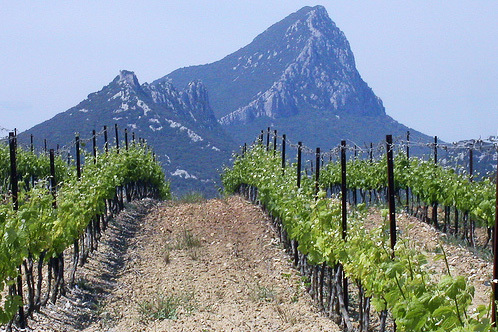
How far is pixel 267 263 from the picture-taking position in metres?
10.8

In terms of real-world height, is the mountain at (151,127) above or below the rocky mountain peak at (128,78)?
below

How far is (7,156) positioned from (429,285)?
17857mm

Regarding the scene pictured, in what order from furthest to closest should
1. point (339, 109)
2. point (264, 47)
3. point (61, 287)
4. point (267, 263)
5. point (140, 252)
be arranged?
1. point (264, 47)
2. point (339, 109)
3. point (140, 252)
4. point (267, 263)
5. point (61, 287)

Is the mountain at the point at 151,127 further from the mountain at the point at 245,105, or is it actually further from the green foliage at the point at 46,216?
the green foliage at the point at 46,216

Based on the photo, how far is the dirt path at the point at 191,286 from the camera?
25.3 ft

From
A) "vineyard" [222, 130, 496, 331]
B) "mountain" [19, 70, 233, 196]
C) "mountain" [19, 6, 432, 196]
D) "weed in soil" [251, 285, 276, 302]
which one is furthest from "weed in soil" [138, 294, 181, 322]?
"mountain" [19, 70, 233, 196]

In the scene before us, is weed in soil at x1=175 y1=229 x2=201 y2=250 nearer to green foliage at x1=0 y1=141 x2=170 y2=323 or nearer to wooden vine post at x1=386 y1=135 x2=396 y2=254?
green foliage at x1=0 y1=141 x2=170 y2=323

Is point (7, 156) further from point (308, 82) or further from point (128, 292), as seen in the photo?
point (308, 82)

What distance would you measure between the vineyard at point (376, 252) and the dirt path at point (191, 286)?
20.0 inches

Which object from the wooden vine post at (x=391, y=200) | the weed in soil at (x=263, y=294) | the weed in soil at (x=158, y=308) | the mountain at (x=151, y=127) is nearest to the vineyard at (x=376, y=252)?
the wooden vine post at (x=391, y=200)

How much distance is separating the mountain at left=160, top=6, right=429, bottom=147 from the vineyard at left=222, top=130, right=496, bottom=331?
101m

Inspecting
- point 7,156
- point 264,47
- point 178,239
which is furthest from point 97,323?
point 264,47

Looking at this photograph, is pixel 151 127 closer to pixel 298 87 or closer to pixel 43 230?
pixel 298 87

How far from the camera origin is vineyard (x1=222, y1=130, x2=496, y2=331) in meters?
3.90
